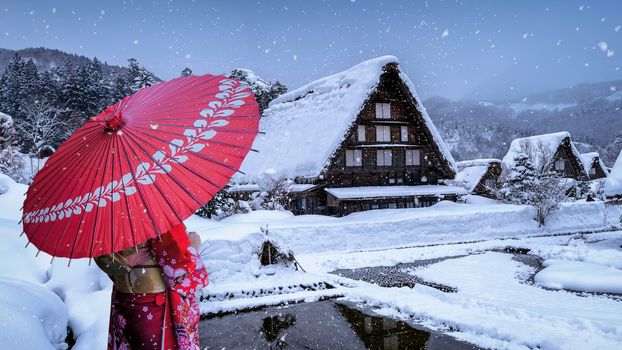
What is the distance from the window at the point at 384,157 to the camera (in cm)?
2164

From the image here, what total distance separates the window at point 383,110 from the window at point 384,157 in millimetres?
1969

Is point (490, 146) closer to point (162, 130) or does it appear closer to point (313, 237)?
point (313, 237)

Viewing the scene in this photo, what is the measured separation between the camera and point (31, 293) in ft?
10.7

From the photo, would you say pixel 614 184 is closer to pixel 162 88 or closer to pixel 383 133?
pixel 383 133

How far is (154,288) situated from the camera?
2.24 m

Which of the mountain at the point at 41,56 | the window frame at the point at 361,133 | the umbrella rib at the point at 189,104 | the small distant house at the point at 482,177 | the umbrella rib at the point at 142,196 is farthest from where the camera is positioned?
the mountain at the point at 41,56

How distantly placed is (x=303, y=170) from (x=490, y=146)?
311ft

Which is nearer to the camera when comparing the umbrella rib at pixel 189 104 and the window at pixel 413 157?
the umbrella rib at pixel 189 104

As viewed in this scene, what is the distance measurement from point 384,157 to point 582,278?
541 inches

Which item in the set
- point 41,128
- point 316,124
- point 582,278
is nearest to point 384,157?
point 316,124

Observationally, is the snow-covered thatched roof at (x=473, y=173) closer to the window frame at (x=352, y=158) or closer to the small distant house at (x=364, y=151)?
the small distant house at (x=364, y=151)

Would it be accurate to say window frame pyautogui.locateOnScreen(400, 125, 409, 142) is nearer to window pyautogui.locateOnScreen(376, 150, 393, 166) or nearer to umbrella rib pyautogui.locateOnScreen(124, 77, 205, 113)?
window pyautogui.locateOnScreen(376, 150, 393, 166)

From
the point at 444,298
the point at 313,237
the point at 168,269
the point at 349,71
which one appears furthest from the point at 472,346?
the point at 349,71

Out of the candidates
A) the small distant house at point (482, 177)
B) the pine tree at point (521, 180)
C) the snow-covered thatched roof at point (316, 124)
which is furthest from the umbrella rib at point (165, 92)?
the small distant house at point (482, 177)
